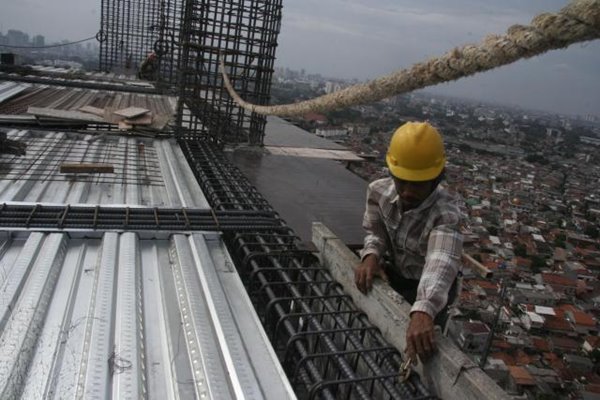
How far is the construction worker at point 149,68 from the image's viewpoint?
16328 mm

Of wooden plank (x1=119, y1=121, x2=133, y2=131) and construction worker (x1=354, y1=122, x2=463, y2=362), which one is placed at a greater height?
construction worker (x1=354, y1=122, x2=463, y2=362)

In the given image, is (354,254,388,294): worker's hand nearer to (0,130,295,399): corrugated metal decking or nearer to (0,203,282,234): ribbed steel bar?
(0,130,295,399): corrugated metal decking

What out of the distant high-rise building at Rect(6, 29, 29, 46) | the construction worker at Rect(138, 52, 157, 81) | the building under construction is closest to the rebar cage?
the construction worker at Rect(138, 52, 157, 81)

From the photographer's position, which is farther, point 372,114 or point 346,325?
point 372,114

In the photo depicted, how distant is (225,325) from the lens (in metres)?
2.57

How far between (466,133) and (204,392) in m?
37.3

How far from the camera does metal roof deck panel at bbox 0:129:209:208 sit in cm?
437

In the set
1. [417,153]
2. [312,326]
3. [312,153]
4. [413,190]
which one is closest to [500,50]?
[417,153]

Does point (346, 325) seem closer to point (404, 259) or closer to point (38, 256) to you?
point (404, 259)

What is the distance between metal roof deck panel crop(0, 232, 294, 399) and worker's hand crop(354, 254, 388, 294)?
2.21 feet

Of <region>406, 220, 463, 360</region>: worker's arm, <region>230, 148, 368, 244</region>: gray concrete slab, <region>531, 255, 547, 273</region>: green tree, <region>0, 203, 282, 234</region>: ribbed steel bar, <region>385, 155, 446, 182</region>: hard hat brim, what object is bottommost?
<region>531, 255, 547, 273</region>: green tree

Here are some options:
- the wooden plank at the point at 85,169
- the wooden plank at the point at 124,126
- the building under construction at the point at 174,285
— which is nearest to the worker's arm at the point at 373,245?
the building under construction at the point at 174,285

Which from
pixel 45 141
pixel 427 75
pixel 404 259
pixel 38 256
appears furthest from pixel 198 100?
pixel 427 75

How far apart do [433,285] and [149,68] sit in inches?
664
